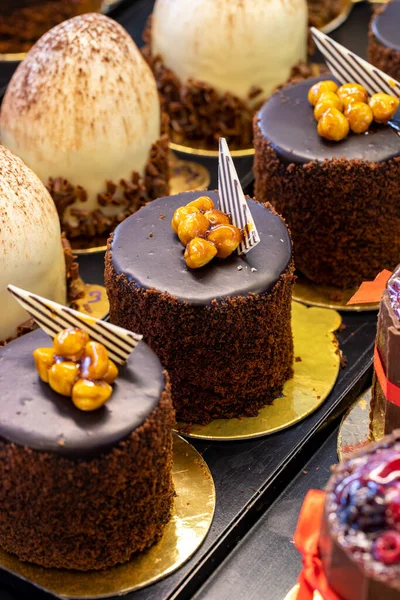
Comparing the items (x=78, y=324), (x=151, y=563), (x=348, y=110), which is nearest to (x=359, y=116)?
(x=348, y=110)

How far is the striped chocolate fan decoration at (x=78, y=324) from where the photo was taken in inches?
79.1

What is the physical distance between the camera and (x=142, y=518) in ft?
6.77

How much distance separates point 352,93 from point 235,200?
2.19 feet

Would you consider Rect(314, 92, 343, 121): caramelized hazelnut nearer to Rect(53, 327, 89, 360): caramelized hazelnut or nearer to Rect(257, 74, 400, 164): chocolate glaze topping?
Rect(257, 74, 400, 164): chocolate glaze topping

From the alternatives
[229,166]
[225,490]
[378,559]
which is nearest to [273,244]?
A: [229,166]

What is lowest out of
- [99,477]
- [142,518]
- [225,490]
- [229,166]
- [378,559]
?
[225,490]

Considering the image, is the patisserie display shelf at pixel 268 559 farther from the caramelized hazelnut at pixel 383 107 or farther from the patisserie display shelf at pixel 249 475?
the caramelized hazelnut at pixel 383 107

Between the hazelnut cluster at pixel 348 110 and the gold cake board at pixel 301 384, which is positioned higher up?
the hazelnut cluster at pixel 348 110

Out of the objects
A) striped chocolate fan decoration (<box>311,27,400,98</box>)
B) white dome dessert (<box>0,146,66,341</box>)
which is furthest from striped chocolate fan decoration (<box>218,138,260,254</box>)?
striped chocolate fan decoration (<box>311,27,400,98</box>)

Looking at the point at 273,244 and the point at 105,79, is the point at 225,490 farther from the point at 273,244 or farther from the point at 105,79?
the point at 105,79

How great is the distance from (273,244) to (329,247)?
46 centimetres

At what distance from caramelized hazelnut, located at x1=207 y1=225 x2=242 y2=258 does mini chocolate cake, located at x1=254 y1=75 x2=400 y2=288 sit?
0.49 metres

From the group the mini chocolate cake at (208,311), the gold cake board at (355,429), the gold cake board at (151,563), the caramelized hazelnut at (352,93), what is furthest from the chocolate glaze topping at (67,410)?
the caramelized hazelnut at (352,93)

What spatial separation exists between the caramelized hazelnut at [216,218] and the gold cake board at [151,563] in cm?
63
